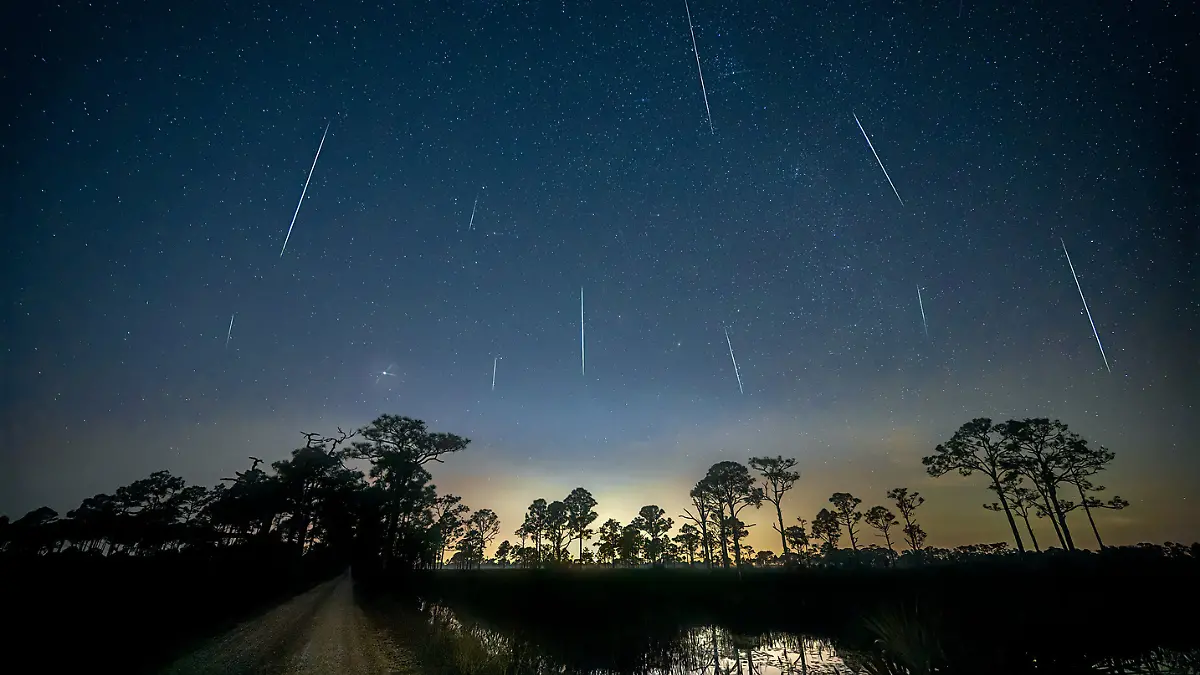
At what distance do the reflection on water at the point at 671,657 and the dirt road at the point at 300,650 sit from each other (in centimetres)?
179

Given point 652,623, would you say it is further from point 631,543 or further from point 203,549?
point 631,543

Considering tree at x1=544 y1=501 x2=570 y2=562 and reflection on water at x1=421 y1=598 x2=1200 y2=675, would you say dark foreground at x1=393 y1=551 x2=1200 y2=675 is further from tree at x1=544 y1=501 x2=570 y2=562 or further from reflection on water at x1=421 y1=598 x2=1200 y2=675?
tree at x1=544 y1=501 x2=570 y2=562

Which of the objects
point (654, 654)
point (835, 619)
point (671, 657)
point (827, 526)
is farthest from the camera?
point (827, 526)

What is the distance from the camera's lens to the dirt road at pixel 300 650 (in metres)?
11.0

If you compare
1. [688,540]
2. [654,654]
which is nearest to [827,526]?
[688,540]

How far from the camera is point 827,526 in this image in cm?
8450

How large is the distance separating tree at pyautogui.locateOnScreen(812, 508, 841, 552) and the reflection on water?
76.5m

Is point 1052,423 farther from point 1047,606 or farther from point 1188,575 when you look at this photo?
point 1047,606

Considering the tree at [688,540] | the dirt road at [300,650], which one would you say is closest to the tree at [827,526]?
the tree at [688,540]

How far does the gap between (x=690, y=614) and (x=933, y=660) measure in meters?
23.4

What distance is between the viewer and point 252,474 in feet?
155

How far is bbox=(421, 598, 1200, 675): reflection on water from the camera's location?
12.5 metres

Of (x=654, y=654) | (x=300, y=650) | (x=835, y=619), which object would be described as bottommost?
(x=835, y=619)

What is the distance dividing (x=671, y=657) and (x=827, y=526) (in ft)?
277
